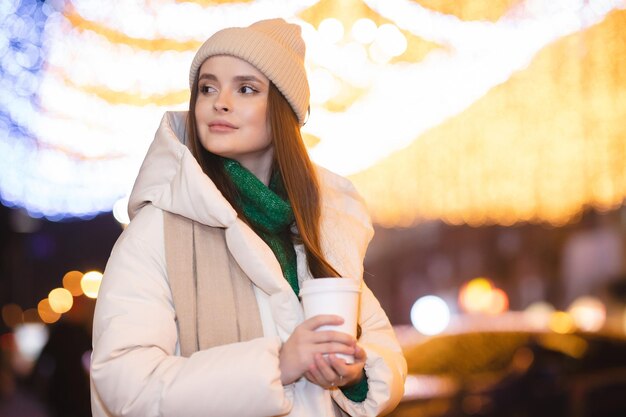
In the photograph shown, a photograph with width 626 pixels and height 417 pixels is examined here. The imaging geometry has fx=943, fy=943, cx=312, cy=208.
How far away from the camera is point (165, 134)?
2.47m

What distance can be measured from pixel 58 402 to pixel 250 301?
3.97 m

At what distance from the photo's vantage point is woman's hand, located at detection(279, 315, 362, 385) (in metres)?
2.12

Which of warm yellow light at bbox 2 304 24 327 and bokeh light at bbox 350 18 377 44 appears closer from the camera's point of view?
bokeh light at bbox 350 18 377 44

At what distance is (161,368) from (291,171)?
0.76 m

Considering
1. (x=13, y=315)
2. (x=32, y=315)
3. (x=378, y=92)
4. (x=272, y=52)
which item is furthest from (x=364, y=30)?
(x=32, y=315)

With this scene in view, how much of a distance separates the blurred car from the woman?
402 cm

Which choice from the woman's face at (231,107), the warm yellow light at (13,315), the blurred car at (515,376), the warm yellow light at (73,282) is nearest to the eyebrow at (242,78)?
the woman's face at (231,107)

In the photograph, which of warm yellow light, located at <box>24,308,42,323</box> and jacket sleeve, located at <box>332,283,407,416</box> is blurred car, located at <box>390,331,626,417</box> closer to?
jacket sleeve, located at <box>332,283,407,416</box>

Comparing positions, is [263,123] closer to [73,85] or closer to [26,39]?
[73,85]

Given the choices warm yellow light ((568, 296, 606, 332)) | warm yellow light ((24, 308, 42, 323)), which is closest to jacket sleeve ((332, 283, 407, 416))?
warm yellow light ((568, 296, 606, 332))

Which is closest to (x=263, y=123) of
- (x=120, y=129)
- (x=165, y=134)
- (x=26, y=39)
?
(x=165, y=134)

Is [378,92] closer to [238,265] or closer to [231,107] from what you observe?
[231,107]

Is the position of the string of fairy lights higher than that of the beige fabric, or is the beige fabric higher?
the string of fairy lights

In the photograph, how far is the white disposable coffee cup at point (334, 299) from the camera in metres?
2.12
